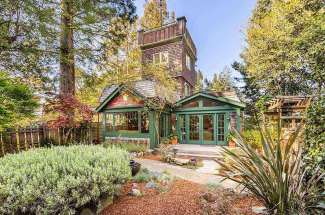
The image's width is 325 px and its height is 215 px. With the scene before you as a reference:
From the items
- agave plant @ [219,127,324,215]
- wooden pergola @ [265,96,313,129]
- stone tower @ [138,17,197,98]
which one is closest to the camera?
agave plant @ [219,127,324,215]

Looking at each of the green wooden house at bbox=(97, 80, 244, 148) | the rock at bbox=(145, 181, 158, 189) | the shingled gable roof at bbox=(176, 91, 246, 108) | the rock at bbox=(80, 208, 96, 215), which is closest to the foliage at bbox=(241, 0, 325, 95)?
the shingled gable roof at bbox=(176, 91, 246, 108)

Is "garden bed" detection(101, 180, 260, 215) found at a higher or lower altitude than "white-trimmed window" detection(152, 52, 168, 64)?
lower

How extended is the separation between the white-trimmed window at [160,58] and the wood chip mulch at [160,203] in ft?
40.7

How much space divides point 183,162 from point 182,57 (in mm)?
9524

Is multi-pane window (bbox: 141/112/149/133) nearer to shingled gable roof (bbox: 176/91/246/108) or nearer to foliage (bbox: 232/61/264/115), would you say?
shingled gable roof (bbox: 176/91/246/108)

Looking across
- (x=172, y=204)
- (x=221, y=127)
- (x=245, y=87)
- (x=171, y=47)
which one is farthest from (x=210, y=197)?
(x=245, y=87)

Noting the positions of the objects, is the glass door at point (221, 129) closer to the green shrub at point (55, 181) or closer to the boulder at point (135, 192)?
the boulder at point (135, 192)

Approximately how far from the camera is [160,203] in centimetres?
360

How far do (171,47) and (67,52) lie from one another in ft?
27.7

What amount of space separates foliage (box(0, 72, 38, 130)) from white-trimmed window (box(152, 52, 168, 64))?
1063 centimetres

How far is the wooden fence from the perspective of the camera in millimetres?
6942

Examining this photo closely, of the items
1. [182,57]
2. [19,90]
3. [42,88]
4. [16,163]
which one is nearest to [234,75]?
[182,57]

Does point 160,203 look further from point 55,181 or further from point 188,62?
point 188,62

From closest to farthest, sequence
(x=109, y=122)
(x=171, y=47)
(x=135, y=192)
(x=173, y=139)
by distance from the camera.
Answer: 1. (x=135, y=192)
2. (x=173, y=139)
3. (x=109, y=122)
4. (x=171, y=47)
